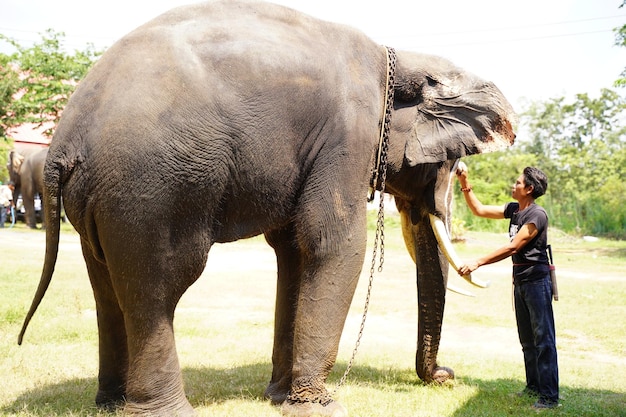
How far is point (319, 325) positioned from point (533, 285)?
1693 mm

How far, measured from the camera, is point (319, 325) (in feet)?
14.0

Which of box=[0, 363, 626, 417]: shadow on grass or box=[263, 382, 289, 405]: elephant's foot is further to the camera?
box=[263, 382, 289, 405]: elephant's foot

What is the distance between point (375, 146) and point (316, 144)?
50 cm

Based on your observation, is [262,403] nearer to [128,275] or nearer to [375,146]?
[128,275]

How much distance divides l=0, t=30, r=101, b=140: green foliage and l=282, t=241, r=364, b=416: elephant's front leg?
18.6 meters

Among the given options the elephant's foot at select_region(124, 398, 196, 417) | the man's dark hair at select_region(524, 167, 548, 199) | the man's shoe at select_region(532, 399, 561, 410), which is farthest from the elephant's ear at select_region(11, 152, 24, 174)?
the man's shoe at select_region(532, 399, 561, 410)

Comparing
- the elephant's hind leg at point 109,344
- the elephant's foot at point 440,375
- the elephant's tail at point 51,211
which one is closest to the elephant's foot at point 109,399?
the elephant's hind leg at point 109,344

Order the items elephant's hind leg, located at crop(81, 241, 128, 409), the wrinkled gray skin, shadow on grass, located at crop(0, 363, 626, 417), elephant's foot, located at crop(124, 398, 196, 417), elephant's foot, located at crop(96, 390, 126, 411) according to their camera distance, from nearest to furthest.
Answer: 1. elephant's foot, located at crop(124, 398, 196, 417)
2. elephant's hind leg, located at crop(81, 241, 128, 409)
3. elephant's foot, located at crop(96, 390, 126, 411)
4. shadow on grass, located at crop(0, 363, 626, 417)
5. the wrinkled gray skin

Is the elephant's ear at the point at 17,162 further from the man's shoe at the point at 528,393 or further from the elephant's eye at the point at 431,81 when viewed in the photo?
the man's shoe at the point at 528,393

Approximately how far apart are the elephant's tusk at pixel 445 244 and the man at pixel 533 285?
8cm

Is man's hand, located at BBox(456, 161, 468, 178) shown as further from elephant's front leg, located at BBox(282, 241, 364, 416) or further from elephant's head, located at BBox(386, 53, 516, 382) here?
elephant's front leg, located at BBox(282, 241, 364, 416)

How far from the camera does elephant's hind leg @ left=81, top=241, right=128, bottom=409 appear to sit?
165 inches

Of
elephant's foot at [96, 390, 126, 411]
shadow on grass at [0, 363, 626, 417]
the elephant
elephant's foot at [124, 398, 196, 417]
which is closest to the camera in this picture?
the elephant

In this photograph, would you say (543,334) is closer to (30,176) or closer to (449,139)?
(449,139)
